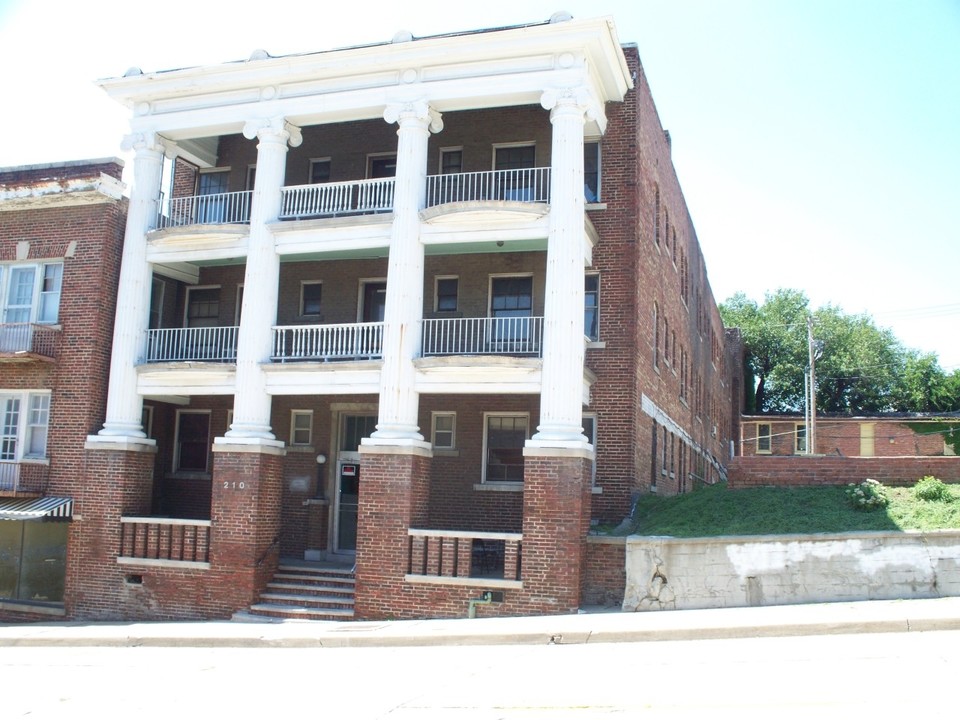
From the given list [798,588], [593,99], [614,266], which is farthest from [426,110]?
[798,588]

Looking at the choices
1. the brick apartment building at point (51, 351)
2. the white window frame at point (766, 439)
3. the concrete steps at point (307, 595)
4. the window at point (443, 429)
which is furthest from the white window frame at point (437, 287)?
the white window frame at point (766, 439)

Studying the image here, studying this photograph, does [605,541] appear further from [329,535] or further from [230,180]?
[230,180]

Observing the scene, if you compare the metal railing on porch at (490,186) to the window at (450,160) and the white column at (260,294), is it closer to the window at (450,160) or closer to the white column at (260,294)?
the window at (450,160)

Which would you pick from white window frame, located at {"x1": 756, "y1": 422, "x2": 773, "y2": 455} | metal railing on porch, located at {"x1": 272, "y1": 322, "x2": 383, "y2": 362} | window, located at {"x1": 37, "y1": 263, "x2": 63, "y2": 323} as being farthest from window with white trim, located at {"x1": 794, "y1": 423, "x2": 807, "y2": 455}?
window, located at {"x1": 37, "y1": 263, "x2": 63, "y2": 323}

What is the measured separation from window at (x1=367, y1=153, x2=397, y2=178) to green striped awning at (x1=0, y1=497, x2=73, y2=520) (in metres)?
10.2

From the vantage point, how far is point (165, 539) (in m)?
19.3

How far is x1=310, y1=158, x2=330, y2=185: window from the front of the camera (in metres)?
23.1

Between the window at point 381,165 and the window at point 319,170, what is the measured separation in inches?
46.1

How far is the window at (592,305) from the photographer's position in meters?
20.5

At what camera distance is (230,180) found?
23984 mm

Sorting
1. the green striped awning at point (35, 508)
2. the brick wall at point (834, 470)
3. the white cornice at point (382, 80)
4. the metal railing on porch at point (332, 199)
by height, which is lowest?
the green striped awning at point (35, 508)

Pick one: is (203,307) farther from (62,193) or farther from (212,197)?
(62,193)

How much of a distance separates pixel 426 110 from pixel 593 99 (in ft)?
11.3

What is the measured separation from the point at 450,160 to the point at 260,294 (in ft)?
18.8
